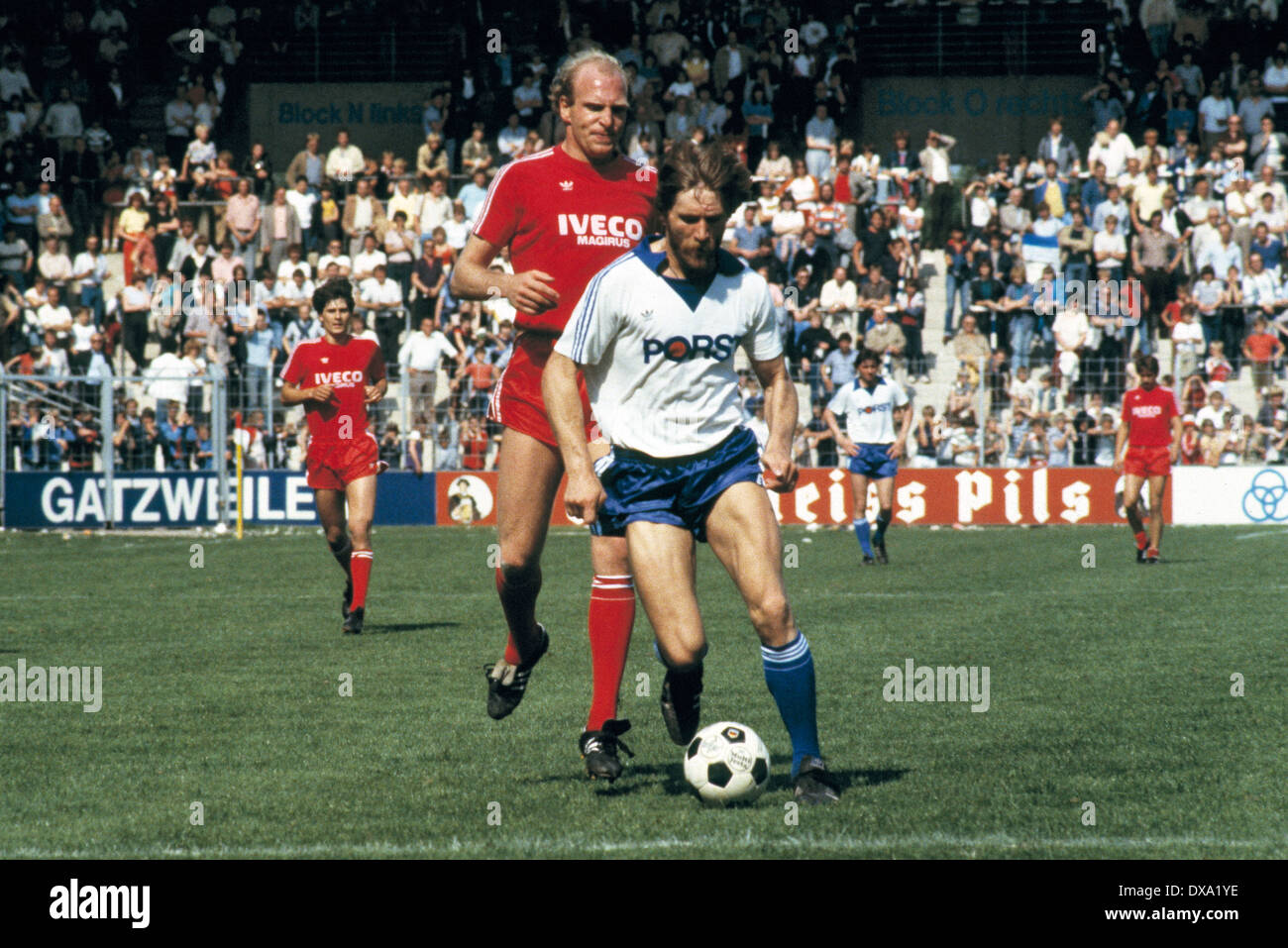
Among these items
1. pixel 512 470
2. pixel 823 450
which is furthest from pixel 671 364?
pixel 823 450

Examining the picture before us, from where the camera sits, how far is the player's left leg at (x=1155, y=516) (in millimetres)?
18938

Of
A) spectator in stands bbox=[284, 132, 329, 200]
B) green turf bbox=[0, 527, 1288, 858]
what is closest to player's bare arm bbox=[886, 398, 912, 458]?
green turf bbox=[0, 527, 1288, 858]

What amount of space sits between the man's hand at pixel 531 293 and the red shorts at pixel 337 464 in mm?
6428

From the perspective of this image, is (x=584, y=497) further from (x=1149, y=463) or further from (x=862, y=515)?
(x=1149, y=463)

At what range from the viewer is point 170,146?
30344 millimetres

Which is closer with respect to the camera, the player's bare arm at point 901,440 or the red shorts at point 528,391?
the red shorts at point 528,391

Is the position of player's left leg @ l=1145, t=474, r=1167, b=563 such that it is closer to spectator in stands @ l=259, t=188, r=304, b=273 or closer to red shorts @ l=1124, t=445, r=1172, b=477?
red shorts @ l=1124, t=445, r=1172, b=477

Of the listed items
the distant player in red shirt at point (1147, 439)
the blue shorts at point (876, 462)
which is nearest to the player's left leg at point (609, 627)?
the blue shorts at point (876, 462)

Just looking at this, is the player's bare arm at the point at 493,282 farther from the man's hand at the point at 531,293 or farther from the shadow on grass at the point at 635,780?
the shadow on grass at the point at 635,780

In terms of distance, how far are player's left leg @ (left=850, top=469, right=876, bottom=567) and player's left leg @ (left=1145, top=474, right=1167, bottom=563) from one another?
2947 mm

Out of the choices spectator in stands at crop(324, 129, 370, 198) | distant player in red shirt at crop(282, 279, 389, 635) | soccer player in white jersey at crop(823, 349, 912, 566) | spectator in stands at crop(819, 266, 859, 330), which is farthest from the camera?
spectator in stands at crop(324, 129, 370, 198)

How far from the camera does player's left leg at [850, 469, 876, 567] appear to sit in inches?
762

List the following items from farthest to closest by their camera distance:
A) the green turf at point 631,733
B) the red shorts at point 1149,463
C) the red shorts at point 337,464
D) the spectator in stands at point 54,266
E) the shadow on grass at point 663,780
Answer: the spectator in stands at point 54,266 < the red shorts at point 1149,463 < the red shorts at point 337,464 < the shadow on grass at point 663,780 < the green turf at point 631,733

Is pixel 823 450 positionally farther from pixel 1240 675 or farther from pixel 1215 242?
pixel 1240 675
